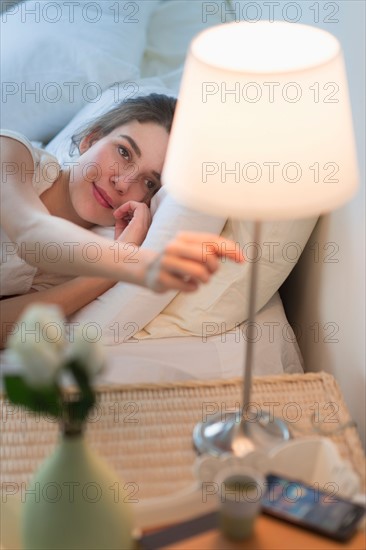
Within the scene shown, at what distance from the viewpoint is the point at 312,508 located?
94cm

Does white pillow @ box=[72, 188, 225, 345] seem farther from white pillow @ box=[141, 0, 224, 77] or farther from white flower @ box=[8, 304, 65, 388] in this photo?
white pillow @ box=[141, 0, 224, 77]

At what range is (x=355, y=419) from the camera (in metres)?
1.29

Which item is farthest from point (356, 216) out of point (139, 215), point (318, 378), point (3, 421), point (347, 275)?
point (3, 421)

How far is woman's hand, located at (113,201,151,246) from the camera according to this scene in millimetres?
1462

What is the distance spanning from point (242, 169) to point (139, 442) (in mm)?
416

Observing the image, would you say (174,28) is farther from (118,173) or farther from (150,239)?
(150,239)

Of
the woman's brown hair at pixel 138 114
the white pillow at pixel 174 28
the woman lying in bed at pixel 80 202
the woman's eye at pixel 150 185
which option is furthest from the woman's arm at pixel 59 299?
the white pillow at pixel 174 28

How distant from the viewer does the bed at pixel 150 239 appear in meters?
1.40

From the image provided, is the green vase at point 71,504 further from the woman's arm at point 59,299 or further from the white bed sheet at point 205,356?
the woman's arm at point 59,299

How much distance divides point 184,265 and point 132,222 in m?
0.49

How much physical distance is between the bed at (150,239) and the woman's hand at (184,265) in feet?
1.06

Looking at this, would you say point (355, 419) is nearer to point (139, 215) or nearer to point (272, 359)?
point (272, 359)

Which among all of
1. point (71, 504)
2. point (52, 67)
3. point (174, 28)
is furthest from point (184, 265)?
point (174, 28)

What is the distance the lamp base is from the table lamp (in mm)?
326
